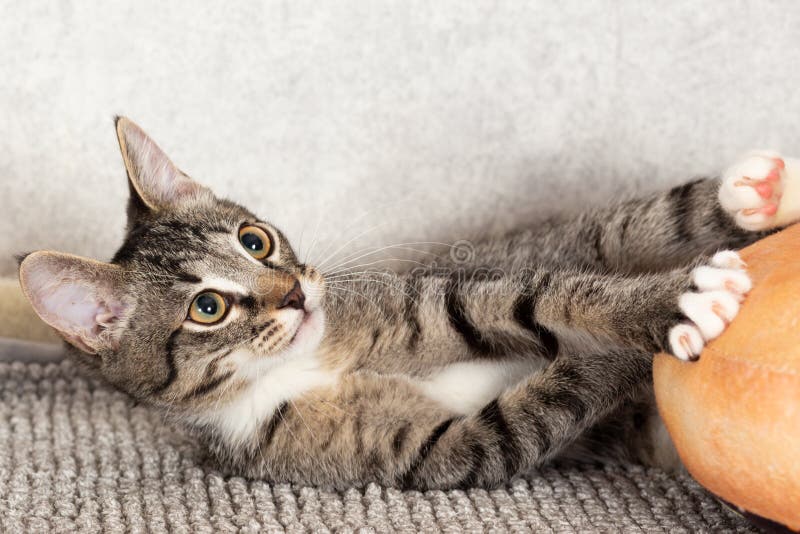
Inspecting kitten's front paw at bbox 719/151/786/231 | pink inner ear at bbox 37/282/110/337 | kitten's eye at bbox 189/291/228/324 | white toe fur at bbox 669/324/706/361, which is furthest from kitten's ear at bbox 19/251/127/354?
kitten's front paw at bbox 719/151/786/231

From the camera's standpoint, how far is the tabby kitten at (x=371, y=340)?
4.00 ft

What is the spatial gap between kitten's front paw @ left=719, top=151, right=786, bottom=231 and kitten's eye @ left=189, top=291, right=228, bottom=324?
82 centimetres

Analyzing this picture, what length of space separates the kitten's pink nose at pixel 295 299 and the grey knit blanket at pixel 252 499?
29 centimetres

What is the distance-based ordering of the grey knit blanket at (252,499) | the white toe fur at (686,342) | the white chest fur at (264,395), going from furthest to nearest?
the white chest fur at (264,395) → the grey knit blanket at (252,499) → the white toe fur at (686,342)

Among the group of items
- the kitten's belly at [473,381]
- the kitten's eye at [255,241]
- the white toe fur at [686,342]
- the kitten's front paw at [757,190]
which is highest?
the kitten's front paw at [757,190]

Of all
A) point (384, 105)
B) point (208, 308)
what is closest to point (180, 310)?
point (208, 308)

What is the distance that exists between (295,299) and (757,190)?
74 cm

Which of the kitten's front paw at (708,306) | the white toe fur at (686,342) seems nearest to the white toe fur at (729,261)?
the kitten's front paw at (708,306)

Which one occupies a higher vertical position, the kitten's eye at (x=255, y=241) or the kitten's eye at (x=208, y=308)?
the kitten's eye at (x=255, y=241)

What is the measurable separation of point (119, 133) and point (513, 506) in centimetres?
88

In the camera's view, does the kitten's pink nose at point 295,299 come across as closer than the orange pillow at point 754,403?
No

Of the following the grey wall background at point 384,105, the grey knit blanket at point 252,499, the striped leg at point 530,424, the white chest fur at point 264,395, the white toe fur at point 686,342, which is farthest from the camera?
the grey wall background at point 384,105

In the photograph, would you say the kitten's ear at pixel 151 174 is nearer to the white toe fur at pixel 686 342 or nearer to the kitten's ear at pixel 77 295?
the kitten's ear at pixel 77 295

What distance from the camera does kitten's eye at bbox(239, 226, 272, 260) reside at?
4.48 feet
